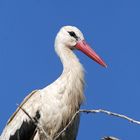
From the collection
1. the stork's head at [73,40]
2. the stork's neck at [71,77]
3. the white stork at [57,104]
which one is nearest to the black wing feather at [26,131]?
the white stork at [57,104]

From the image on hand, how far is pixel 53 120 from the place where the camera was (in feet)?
23.9

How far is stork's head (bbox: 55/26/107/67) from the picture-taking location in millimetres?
8258

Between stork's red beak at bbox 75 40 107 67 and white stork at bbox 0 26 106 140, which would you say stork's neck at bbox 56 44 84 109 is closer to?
white stork at bbox 0 26 106 140

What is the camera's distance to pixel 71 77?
7758mm

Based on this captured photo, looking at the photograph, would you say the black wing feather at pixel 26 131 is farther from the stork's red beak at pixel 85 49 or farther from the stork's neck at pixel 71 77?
the stork's red beak at pixel 85 49

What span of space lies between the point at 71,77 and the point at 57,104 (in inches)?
22.9

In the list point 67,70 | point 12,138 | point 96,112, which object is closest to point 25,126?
point 12,138

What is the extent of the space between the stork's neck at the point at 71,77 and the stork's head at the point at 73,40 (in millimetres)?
95

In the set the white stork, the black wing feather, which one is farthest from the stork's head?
the black wing feather

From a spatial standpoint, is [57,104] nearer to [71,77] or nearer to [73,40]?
[71,77]

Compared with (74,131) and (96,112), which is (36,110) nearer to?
(74,131)

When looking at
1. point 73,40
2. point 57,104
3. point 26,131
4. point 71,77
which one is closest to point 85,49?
point 73,40

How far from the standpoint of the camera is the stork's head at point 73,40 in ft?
27.1

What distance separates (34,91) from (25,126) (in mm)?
514
